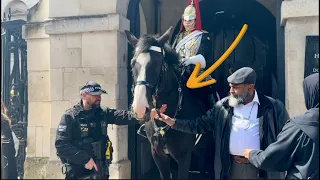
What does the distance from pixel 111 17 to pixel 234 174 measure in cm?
323

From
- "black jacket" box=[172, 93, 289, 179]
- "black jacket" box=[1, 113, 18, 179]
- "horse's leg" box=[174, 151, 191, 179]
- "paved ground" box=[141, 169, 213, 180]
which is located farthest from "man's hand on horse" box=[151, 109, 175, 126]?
"paved ground" box=[141, 169, 213, 180]

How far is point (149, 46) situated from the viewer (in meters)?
3.87

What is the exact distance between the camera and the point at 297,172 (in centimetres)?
289

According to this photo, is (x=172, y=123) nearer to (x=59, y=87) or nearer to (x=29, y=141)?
(x=59, y=87)

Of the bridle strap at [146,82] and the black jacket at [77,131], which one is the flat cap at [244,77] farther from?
the black jacket at [77,131]

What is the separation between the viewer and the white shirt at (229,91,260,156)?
3.36 m

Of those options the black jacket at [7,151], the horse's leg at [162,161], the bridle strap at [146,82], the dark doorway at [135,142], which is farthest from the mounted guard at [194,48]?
the black jacket at [7,151]

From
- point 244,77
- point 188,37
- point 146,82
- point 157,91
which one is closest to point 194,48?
point 188,37

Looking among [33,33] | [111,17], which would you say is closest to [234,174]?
[111,17]

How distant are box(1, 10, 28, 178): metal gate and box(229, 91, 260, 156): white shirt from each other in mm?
4724

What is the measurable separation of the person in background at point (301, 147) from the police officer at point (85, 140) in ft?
6.02

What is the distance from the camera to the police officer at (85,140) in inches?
151

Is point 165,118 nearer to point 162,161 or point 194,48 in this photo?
point 162,161

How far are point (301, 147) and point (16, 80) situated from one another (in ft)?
18.6
